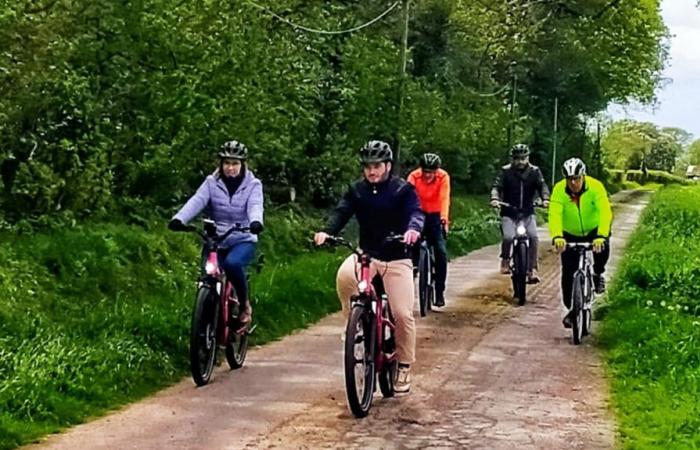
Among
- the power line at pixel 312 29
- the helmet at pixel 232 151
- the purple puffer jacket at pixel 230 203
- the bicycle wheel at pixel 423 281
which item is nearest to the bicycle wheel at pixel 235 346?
the purple puffer jacket at pixel 230 203

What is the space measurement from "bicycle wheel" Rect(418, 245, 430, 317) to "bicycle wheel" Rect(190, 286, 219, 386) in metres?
5.26

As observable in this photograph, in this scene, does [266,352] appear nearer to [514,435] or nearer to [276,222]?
[514,435]

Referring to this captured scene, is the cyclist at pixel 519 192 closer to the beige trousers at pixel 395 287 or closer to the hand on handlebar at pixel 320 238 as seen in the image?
the beige trousers at pixel 395 287

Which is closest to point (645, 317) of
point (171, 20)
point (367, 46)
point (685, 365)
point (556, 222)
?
point (556, 222)

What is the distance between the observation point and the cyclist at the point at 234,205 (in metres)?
10.5

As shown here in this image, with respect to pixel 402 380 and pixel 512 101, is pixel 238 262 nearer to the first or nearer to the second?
pixel 402 380

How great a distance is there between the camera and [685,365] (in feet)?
34.6

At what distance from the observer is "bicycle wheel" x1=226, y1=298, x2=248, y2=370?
1060 centimetres

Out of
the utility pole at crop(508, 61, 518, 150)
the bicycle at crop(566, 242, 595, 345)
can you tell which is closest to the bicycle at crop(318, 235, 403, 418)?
the bicycle at crop(566, 242, 595, 345)

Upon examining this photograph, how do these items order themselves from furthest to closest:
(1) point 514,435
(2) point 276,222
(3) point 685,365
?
(2) point 276,222 → (3) point 685,365 → (1) point 514,435

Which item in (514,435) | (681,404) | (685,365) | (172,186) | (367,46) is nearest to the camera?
(514,435)

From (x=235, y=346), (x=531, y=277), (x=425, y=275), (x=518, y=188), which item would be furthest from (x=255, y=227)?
(x=531, y=277)

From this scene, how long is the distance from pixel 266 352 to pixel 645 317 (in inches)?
172

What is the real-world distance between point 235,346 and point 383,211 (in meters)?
2.37
